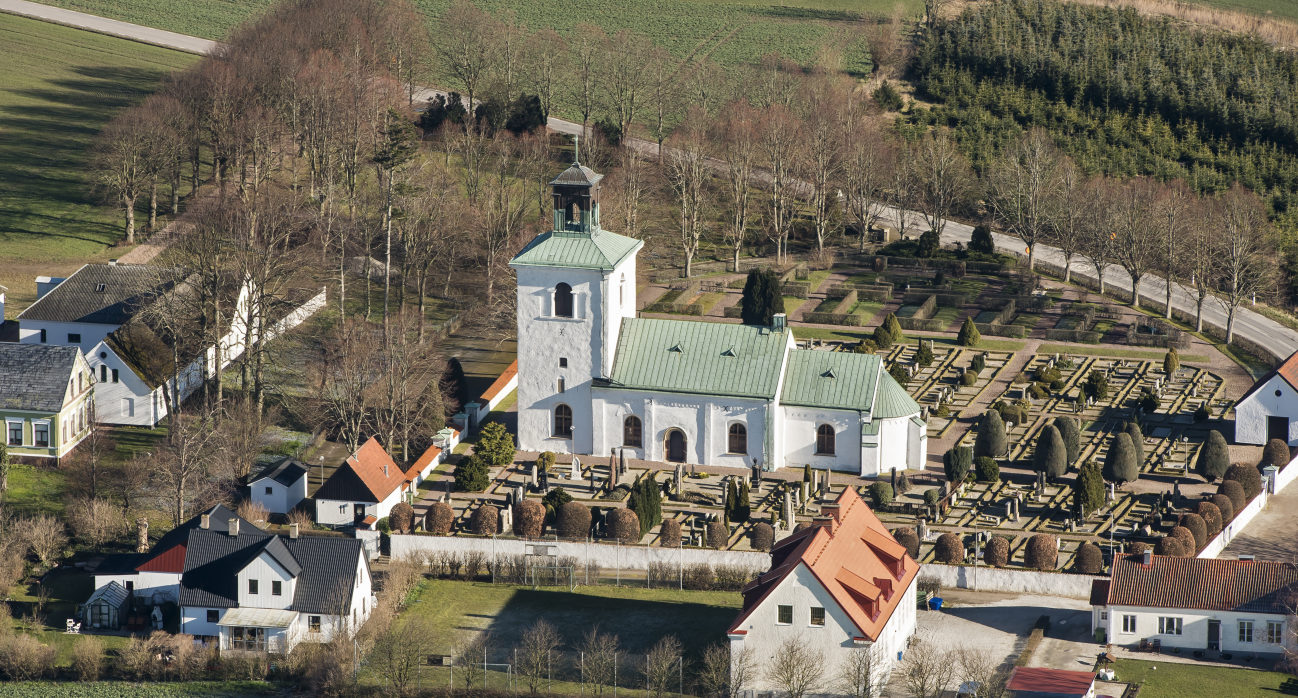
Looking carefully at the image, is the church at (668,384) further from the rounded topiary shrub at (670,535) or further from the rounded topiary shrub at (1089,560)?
the rounded topiary shrub at (1089,560)

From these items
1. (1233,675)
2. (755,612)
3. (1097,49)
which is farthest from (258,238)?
(1097,49)

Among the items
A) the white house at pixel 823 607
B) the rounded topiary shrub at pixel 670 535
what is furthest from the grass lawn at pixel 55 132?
the white house at pixel 823 607

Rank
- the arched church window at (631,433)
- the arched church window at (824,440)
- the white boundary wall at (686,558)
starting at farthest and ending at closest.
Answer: the arched church window at (631,433) < the arched church window at (824,440) < the white boundary wall at (686,558)

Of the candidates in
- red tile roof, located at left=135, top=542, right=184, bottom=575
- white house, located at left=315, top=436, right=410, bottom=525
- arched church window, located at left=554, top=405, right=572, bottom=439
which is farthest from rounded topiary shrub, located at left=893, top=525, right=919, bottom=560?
red tile roof, located at left=135, top=542, right=184, bottom=575

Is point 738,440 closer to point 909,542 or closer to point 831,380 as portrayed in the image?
point 831,380

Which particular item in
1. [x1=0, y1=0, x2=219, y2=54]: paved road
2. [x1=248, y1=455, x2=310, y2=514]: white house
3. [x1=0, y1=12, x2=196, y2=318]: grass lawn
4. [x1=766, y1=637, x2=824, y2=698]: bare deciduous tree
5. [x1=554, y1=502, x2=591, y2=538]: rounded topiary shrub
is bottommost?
[x1=766, y1=637, x2=824, y2=698]: bare deciduous tree

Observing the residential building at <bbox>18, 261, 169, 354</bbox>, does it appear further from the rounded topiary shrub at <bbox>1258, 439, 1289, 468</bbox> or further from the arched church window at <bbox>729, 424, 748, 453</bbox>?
the rounded topiary shrub at <bbox>1258, 439, 1289, 468</bbox>

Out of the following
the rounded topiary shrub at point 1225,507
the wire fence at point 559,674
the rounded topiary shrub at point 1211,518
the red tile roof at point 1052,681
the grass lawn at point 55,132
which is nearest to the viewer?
the red tile roof at point 1052,681
